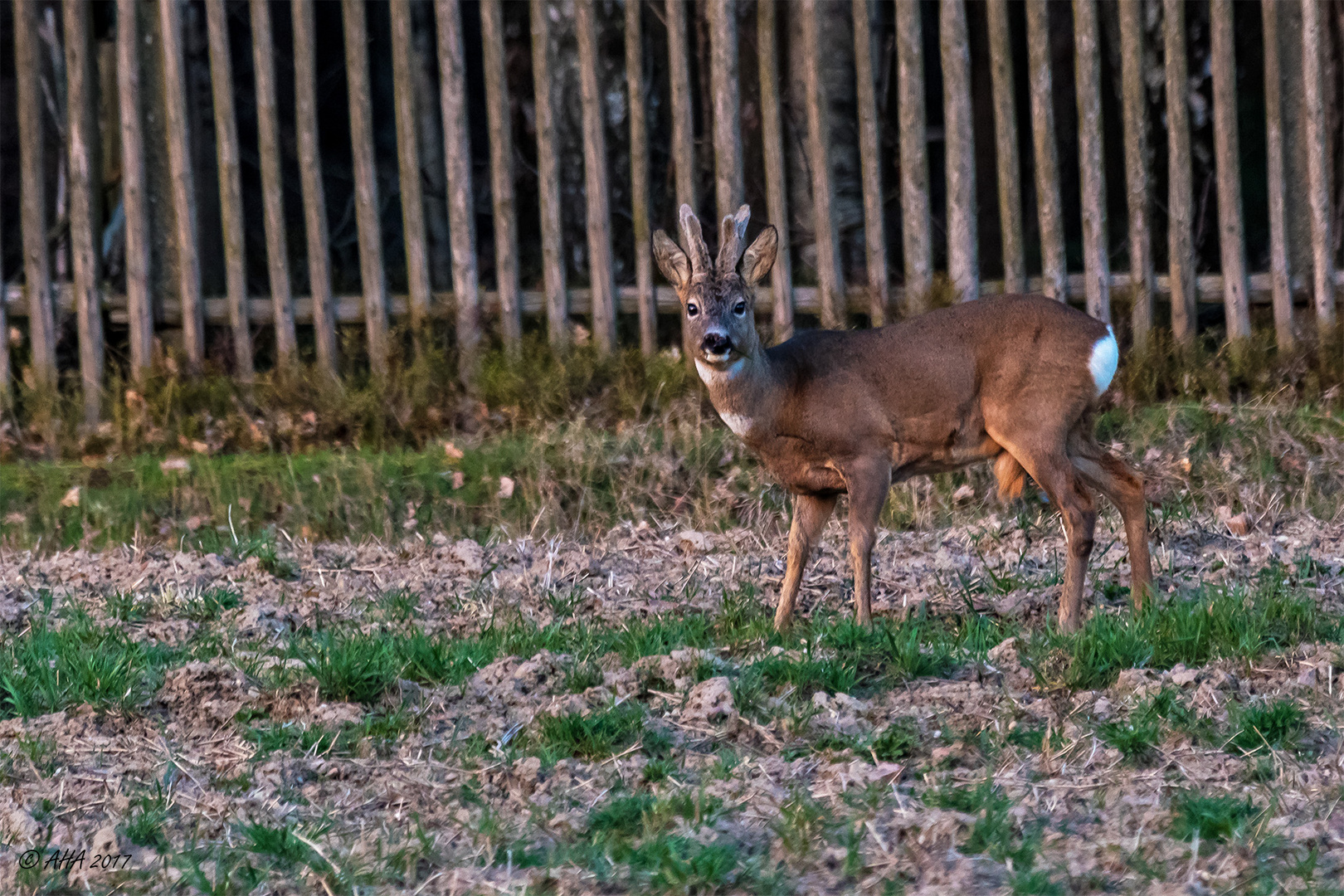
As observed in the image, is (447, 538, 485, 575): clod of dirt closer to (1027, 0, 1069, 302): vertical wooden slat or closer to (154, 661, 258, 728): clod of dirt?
(154, 661, 258, 728): clod of dirt

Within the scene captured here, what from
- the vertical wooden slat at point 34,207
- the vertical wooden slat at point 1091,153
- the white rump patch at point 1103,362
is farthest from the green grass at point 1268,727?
the vertical wooden slat at point 34,207

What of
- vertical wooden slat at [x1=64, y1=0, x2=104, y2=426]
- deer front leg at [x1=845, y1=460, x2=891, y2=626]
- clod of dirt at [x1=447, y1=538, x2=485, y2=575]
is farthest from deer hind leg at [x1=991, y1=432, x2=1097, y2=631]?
vertical wooden slat at [x1=64, y1=0, x2=104, y2=426]

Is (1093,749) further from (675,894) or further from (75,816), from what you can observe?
(75,816)

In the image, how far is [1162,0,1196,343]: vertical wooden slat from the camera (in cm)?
852

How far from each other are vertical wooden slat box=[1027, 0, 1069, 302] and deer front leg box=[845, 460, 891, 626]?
3.02 meters

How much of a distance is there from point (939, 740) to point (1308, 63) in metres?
5.65

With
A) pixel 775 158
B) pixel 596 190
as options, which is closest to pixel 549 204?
pixel 596 190

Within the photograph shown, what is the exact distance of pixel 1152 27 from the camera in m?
12.6

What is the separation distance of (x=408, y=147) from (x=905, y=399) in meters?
3.96

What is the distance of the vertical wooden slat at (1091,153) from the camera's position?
28.0 feet

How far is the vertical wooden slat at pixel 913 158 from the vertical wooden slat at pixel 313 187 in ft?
10.1

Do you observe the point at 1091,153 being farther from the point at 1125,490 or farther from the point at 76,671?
the point at 76,671

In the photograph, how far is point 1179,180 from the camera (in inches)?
338

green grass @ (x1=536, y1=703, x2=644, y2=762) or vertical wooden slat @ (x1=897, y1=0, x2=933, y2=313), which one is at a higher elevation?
vertical wooden slat @ (x1=897, y1=0, x2=933, y2=313)
